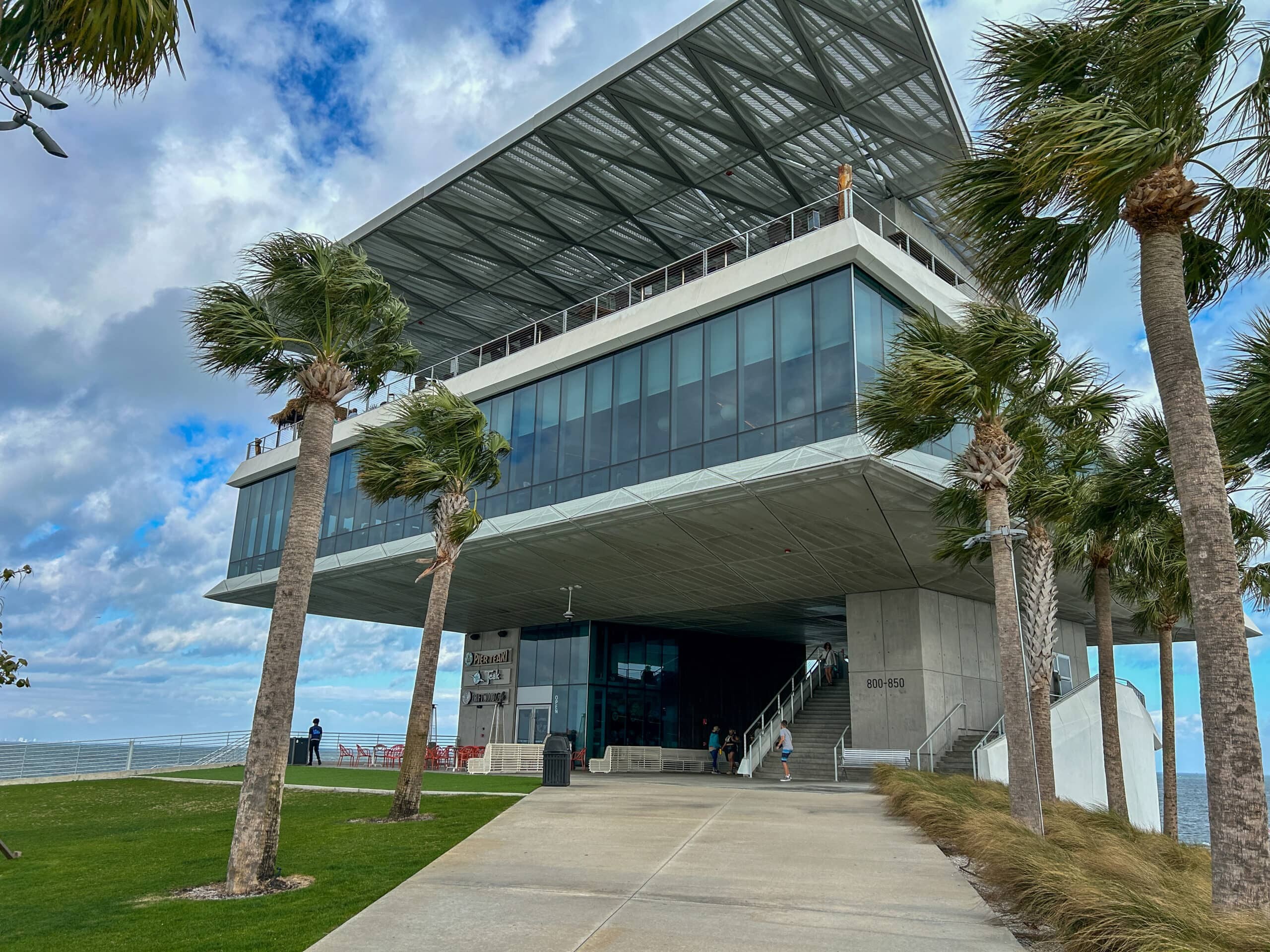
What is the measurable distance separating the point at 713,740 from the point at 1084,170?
26.2m

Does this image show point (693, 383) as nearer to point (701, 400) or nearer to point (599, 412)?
point (701, 400)

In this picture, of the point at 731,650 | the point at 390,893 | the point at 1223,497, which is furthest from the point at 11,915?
the point at 731,650

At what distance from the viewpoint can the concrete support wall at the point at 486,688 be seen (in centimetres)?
3812

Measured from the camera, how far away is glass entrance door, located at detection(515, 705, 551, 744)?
120 ft

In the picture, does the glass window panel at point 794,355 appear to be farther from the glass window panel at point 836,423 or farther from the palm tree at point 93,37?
the palm tree at point 93,37

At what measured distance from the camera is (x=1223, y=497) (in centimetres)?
743

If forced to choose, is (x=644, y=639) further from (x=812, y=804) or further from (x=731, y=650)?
(x=812, y=804)

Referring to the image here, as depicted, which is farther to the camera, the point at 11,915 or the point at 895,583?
the point at 895,583

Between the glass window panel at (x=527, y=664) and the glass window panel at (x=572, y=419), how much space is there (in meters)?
14.5

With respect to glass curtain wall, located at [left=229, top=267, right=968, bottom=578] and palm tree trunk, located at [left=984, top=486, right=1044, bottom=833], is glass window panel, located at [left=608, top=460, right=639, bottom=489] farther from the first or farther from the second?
palm tree trunk, located at [left=984, top=486, right=1044, bottom=833]

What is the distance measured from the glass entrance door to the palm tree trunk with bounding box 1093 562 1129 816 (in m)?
22.2

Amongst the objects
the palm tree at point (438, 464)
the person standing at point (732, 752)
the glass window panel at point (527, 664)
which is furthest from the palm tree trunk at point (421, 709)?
the glass window panel at point (527, 664)

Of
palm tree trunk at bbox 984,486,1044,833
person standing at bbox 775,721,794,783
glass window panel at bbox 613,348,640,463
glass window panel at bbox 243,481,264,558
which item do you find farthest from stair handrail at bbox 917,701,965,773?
glass window panel at bbox 243,481,264,558

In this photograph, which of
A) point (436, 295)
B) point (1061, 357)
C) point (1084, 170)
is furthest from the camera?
point (436, 295)
